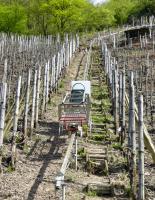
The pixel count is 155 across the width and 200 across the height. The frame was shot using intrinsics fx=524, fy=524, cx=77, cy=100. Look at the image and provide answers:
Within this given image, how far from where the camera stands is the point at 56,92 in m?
20.8

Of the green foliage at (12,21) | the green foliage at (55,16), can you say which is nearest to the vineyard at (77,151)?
the green foliage at (55,16)

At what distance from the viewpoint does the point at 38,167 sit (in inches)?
442

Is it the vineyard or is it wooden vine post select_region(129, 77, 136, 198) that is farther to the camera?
wooden vine post select_region(129, 77, 136, 198)

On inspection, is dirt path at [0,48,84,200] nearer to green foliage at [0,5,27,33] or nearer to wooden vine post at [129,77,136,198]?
wooden vine post at [129,77,136,198]

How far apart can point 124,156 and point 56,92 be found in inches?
344

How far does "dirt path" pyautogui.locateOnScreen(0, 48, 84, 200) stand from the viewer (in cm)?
960

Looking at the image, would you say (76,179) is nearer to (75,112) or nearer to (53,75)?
(75,112)

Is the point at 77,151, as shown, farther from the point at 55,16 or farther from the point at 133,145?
the point at 55,16

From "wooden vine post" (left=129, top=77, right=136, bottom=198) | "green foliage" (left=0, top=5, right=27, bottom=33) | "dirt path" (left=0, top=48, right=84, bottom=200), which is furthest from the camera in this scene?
"green foliage" (left=0, top=5, right=27, bottom=33)

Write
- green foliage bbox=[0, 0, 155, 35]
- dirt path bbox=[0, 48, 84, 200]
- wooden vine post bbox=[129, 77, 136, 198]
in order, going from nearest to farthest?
dirt path bbox=[0, 48, 84, 200], wooden vine post bbox=[129, 77, 136, 198], green foliage bbox=[0, 0, 155, 35]

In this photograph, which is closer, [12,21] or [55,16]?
[55,16]

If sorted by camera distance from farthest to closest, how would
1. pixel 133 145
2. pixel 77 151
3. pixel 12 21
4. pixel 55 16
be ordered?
pixel 12 21 < pixel 55 16 < pixel 77 151 < pixel 133 145

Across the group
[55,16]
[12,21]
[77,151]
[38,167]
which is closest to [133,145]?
[38,167]

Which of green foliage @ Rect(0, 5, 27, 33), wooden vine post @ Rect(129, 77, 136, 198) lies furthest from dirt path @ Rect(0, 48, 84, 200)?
green foliage @ Rect(0, 5, 27, 33)
